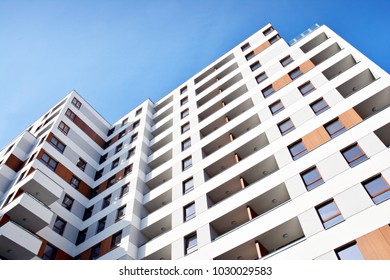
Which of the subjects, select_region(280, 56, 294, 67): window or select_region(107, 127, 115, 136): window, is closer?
select_region(280, 56, 294, 67): window

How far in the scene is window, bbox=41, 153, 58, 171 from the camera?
28.3 m

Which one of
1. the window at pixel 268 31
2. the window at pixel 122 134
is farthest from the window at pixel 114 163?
the window at pixel 268 31

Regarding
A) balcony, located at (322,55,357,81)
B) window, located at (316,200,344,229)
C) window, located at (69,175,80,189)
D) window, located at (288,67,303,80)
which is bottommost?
window, located at (316,200,344,229)

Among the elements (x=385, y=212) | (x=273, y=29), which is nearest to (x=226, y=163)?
(x=385, y=212)

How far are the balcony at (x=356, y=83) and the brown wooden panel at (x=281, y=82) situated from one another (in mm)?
5116

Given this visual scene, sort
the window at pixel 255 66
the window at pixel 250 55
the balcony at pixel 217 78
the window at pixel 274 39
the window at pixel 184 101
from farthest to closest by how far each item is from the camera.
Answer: the window at pixel 184 101 < the balcony at pixel 217 78 < the window at pixel 250 55 < the window at pixel 274 39 < the window at pixel 255 66

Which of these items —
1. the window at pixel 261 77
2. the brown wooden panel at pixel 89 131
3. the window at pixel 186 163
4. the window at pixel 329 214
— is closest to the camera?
the window at pixel 329 214

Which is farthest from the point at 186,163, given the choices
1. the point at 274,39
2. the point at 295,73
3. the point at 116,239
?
the point at 274,39

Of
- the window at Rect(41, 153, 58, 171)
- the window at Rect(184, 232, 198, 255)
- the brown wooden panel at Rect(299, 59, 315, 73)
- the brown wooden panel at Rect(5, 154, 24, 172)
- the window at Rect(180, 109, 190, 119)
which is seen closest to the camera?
the window at Rect(184, 232, 198, 255)

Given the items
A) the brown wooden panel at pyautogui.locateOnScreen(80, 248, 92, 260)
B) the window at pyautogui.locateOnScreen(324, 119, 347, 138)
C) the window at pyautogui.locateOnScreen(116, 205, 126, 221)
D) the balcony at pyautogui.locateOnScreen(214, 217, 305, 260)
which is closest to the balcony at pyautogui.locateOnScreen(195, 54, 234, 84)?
the window at pyautogui.locateOnScreen(116, 205, 126, 221)

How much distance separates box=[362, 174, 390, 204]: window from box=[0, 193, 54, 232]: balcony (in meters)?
20.9

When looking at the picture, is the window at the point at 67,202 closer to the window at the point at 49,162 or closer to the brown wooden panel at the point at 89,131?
the window at the point at 49,162

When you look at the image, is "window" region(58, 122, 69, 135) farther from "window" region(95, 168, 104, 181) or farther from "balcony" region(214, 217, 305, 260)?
"balcony" region(214, 217, 305, 260)

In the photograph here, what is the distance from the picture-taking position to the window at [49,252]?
23.1 metres
